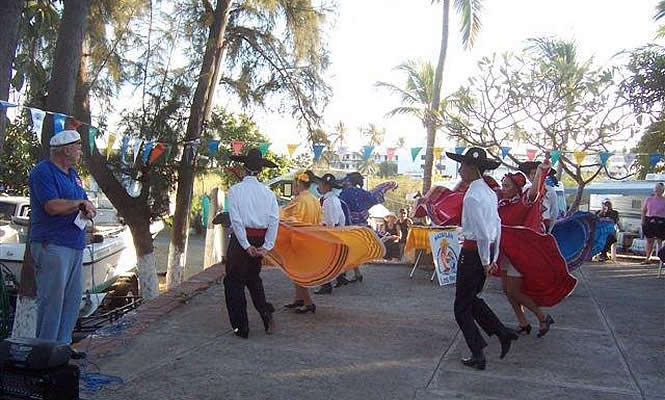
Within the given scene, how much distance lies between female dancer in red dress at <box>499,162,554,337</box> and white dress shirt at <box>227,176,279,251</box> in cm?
219

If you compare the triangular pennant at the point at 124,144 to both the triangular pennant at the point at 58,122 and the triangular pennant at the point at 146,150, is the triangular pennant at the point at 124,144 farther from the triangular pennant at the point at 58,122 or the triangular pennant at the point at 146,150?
the triangular pennant at the point at 58,122

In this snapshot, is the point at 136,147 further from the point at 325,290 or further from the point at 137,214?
the point at 325,290

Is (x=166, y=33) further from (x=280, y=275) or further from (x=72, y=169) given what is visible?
(x=72, y=169)

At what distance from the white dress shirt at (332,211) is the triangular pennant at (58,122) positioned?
3350 mm

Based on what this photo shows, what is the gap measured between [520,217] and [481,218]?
1344 mm

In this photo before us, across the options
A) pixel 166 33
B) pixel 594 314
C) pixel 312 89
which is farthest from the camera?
pixel 312 89

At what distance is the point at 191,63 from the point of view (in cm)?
1369

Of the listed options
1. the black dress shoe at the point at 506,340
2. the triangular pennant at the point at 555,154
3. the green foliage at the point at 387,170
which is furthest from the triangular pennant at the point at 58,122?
the green foliage at the point at 387,170

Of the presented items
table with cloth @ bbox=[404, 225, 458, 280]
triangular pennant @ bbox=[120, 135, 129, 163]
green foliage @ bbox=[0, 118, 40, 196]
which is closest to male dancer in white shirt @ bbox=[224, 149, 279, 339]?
table with cloth @ bbox=[404, 225, 458, 280]

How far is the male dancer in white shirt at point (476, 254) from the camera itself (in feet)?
17.1

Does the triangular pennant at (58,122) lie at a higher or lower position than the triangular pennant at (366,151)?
lower

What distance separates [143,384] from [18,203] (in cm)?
900

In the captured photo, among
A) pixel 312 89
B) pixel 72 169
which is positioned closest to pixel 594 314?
pixel 72 169

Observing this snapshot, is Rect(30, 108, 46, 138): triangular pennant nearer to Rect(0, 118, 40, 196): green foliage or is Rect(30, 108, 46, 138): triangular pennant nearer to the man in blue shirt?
the man in blue shirt
